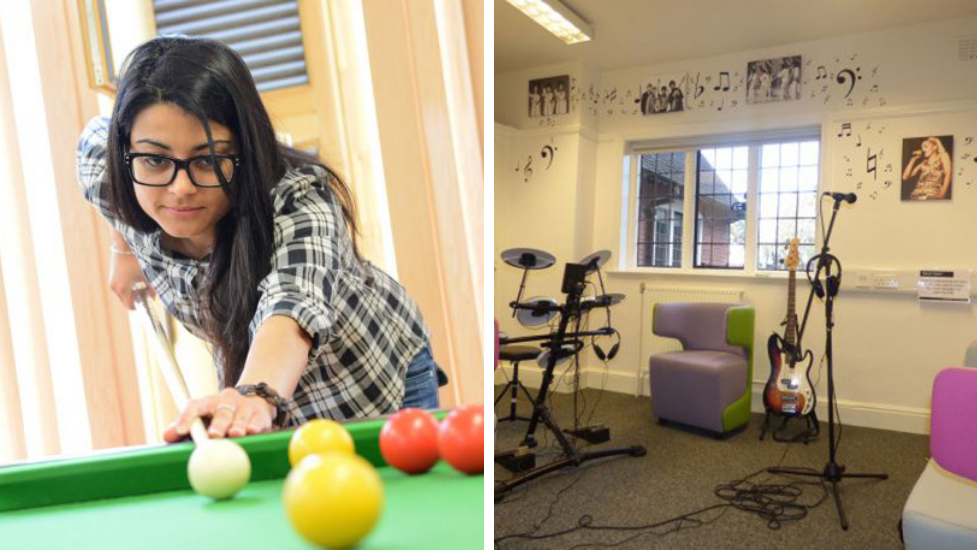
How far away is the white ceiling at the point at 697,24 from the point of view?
3.87 meters

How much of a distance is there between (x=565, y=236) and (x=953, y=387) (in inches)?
131

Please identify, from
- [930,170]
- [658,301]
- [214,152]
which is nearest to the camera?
[214,152]

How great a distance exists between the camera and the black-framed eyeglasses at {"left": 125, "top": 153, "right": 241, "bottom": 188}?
1.60m

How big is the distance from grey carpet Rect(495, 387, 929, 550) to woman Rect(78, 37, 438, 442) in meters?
1.16

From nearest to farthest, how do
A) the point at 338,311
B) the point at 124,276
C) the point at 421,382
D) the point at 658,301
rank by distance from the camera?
the point at 338,311 < the point at 421,382 < the point at 124,276 < the point at 658,301

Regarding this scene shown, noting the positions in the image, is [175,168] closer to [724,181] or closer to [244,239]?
[244,239]

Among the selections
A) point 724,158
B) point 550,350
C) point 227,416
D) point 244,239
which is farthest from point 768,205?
point 227,416

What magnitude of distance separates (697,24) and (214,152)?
3.47 m

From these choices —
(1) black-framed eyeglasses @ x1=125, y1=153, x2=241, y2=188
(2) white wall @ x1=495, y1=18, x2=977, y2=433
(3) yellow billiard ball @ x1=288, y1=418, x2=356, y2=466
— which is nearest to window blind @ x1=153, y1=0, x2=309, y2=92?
(1) black-framed eyeglasses @ x1=125, y1=153, x2=241, y2=188

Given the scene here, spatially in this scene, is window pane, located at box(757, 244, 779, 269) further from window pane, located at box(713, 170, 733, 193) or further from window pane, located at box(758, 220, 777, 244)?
A: window pane, located at box(713, 170, 733, 193)

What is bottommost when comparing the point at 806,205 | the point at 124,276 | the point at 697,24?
the point at 124,276

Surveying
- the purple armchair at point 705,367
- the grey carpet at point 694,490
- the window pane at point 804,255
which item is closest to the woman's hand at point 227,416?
the grey carpet at point 694,490

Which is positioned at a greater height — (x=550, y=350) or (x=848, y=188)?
(x=848, y=188)

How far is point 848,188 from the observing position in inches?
169
